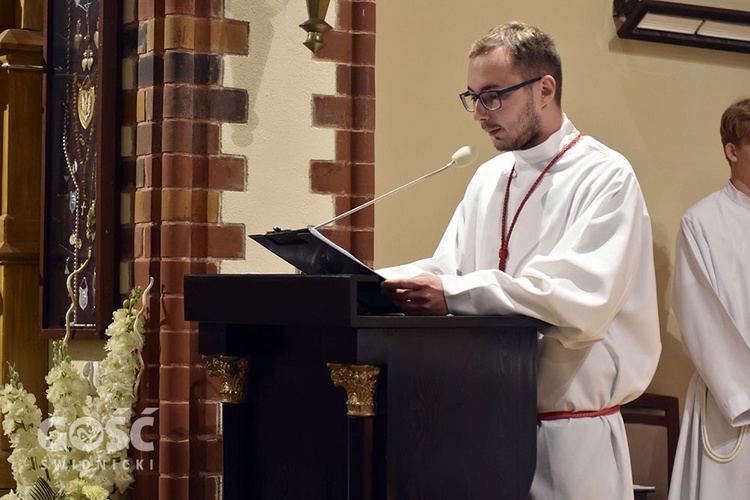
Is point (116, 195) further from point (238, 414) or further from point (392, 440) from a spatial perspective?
point (392, 440)

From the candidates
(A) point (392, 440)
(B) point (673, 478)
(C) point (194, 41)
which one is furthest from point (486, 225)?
(B) point (673, 478)

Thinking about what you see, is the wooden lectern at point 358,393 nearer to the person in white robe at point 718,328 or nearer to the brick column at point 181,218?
the brick column at point 181,218

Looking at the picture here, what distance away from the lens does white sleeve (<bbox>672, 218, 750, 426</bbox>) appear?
424cm

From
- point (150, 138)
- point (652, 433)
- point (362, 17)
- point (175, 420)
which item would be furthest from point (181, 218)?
point (652, 433)

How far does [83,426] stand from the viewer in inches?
158

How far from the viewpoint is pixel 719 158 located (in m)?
5.14

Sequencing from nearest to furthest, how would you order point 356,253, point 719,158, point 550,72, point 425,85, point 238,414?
point 238,414 < point 550,72 < point 356,253 < point 425,85 < point 719,158

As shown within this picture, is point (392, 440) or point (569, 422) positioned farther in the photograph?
point (569, 422)

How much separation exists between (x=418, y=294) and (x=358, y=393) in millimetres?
325

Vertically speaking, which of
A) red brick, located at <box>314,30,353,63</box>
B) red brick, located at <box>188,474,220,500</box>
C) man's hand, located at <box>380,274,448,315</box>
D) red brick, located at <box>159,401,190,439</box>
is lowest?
red brick, located at <box>188,474,220,500</box>

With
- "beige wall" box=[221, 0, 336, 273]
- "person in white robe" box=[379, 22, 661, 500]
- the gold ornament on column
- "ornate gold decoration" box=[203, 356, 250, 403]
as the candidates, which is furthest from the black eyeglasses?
"beige wall" box=[221, 0, 336, 273]

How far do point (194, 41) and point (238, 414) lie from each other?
1588 millimetres

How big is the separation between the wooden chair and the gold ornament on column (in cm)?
198

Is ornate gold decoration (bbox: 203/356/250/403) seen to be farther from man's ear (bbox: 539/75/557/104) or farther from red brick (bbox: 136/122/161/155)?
red brick (bbox: 136/122/161/155)
